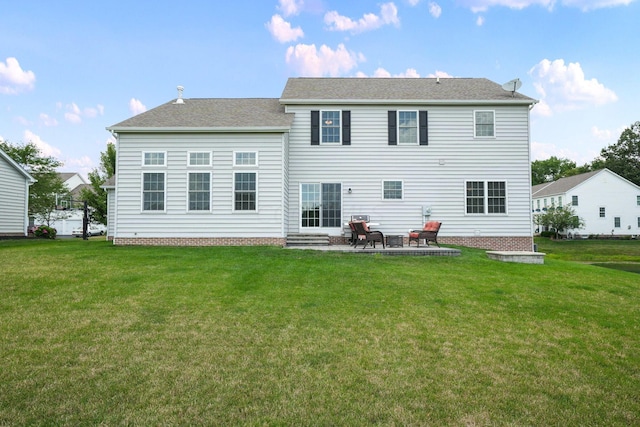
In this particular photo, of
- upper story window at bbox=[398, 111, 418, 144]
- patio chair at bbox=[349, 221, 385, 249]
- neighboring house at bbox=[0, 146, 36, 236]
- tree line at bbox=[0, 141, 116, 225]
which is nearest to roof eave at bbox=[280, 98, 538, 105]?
upper story window at bbox=[398, 111, 418, 144]

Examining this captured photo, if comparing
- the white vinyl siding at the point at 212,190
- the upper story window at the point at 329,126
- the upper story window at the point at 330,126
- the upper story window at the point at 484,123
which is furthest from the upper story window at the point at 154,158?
the upper story window at the point at 484,123

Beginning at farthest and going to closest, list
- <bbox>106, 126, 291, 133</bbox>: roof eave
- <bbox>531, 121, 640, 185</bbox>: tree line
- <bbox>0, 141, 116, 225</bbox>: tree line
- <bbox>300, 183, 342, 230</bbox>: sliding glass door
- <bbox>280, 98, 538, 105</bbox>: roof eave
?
<bbox>531, 121, 640, 185</bbox>: tree line → <bbox>0, 141, 116, 225</bbox>: tree line → <bbox>300, 183, 342, 230</bbox>: sliding glass door → <bbox>280, 98, 538, 105</bbox>: roof eave → <bbox>106, 126, 291, 133</bbox>: roof eave

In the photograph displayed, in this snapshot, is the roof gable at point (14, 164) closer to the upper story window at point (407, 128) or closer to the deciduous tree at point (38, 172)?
the deciduous tree at point (38, 172)

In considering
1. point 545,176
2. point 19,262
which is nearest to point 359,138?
point 19,262

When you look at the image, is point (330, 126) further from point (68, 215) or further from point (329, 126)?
point (68, 215)

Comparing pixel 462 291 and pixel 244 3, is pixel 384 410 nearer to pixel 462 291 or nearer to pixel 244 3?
pixel 462 291

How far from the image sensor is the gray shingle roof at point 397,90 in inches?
602

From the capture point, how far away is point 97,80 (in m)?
17.9

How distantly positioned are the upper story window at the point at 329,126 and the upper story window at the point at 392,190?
7.70ft

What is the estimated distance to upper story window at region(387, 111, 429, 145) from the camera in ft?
50.5

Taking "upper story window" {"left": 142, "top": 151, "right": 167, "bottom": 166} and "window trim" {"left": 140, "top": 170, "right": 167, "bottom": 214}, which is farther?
"upper story window" {"left": 142, "top": 151, "right": 167, "bottom": 166}

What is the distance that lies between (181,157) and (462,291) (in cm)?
1089

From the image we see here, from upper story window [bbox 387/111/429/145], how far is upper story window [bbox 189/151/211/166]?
7.12 metres

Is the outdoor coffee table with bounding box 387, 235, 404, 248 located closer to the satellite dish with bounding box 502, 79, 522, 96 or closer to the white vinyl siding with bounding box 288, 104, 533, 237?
the white vinyl siding with bounding box 288, 104, 533, 237
